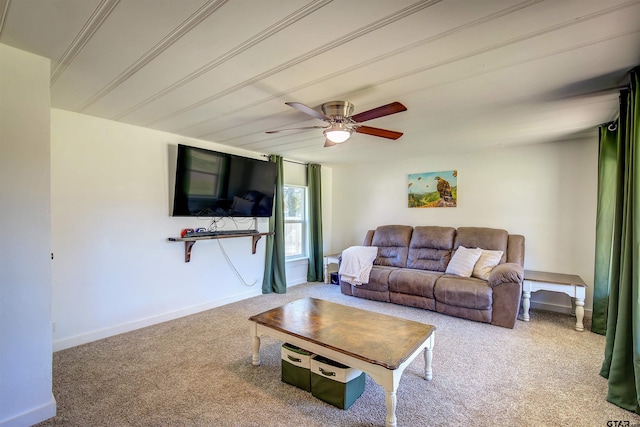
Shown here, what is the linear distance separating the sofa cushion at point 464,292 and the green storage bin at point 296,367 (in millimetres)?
2252

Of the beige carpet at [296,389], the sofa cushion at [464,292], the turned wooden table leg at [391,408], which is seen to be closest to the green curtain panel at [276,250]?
the beige carpet at [296,389]

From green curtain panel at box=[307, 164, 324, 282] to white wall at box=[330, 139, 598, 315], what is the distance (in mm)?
1322

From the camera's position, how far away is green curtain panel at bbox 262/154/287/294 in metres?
4.77

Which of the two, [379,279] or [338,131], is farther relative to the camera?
[379,279]

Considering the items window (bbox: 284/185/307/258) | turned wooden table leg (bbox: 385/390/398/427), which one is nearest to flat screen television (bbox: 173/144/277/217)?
window (bbox: 284/185/307/258)

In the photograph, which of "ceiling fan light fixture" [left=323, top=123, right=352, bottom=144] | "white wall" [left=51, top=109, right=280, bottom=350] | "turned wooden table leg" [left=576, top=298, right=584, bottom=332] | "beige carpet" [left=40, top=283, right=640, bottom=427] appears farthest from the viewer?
"turned wooden table leg" [left=576, top=298, right=584, bottom=332]

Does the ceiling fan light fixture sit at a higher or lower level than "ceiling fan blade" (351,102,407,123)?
lower

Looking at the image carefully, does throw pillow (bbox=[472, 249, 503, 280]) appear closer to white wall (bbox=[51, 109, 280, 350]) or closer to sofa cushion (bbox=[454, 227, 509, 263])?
sofa cushion (bbox=[454, 227, 509, 263])

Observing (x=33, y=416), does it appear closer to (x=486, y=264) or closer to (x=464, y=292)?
(x=464, y=292)

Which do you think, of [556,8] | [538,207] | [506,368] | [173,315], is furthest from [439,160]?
[173,315]

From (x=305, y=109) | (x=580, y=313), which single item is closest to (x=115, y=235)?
(x=305, y=109)

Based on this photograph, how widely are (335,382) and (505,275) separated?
2.47 metres

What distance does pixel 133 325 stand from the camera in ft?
10.9

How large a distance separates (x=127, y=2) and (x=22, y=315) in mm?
1899
